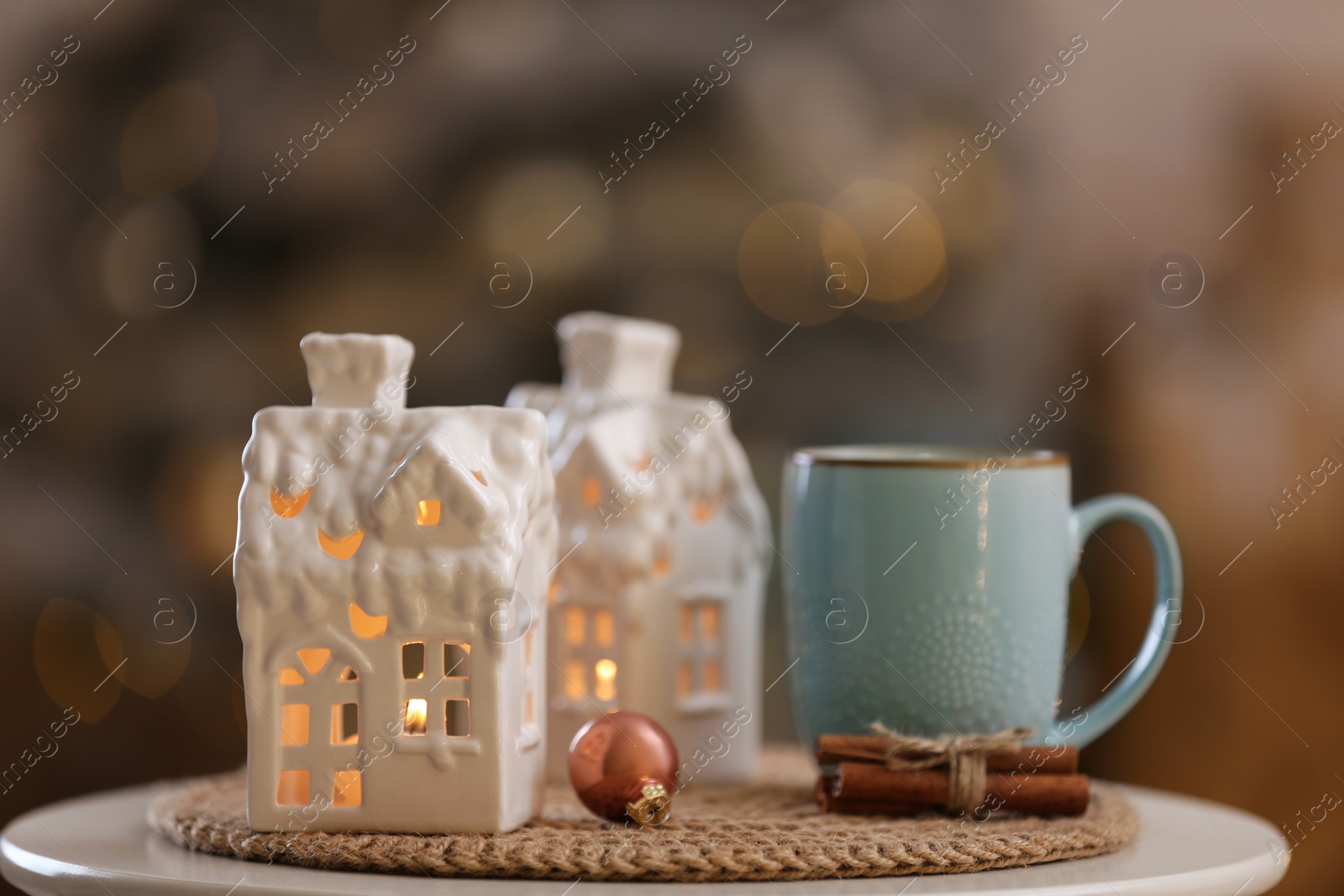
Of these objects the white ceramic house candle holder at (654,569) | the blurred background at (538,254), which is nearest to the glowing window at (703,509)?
the white ceramic house candle holder at (654,569)

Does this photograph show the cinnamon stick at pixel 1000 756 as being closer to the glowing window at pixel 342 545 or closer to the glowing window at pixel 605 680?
the glowing window at pixel 605 680

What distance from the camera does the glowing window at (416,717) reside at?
2.74 ft

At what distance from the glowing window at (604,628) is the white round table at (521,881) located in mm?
355

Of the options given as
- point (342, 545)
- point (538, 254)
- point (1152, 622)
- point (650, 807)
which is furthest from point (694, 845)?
point (538, 254)

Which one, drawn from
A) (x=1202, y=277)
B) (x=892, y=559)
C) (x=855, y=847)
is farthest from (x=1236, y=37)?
(x=855, y=847)

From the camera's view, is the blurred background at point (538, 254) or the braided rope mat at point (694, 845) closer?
the braided rope mat at point (694, 845)

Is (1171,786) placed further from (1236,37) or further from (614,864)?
(614,864)

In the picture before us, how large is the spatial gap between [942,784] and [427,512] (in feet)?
1.43

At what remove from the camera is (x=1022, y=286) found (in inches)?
81.2

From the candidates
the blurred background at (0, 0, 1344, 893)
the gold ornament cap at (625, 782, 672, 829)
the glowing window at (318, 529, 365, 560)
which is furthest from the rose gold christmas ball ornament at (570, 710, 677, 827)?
the blurred background at (0, 0, 1344, 893)

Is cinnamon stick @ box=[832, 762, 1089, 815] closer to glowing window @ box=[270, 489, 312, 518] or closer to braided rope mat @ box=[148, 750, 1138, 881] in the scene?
braided rope mat @ box=[148, 750, 1138, 881]

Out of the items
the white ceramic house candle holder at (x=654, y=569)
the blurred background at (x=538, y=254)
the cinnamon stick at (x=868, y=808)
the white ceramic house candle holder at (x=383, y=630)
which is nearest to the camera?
the white ceramic house candle holder at (x=383, y=630)

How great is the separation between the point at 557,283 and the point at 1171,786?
1310 millimetres

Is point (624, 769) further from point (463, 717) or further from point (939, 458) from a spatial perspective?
point (939, 458)
